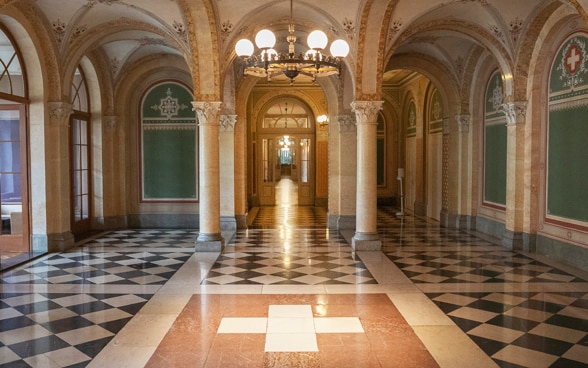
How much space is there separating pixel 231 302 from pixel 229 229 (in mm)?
7092

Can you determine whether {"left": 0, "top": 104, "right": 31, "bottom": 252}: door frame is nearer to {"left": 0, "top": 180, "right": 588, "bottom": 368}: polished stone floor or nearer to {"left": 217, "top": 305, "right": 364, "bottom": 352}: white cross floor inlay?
{"left": 0, "top": 180, "right": 588, "bottom": 368}: polished stone floor

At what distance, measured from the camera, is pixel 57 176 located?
A: 35.4 ft

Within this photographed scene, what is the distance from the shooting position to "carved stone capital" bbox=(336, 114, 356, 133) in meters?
13.8

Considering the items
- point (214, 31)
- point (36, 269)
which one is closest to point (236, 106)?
point (214, 31)

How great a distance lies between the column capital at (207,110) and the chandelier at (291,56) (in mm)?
2545

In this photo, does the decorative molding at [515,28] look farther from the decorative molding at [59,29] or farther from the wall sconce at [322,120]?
the wall sconce at [322,120]

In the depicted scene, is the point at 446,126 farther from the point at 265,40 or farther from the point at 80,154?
the point at 80,154

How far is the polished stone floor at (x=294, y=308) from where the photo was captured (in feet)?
16.7

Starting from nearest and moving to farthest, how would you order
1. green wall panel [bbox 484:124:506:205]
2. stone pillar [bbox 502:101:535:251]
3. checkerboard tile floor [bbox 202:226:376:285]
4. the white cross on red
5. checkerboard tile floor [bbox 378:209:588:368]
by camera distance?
checkerboard tile floor [bbox 378:209:588:368], checkerboard tile floor [bbox 202:226:376:285], the white cross on red, stone pillar [bbox 502:101:535:251], green wall panel [bbox 484:124:506:205]

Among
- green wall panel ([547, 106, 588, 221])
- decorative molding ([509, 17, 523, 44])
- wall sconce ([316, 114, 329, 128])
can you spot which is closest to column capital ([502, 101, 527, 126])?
green wall panel ([547, 106, 588, 221])

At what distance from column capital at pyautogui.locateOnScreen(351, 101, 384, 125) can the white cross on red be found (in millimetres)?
3421

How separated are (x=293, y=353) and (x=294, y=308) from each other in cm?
154

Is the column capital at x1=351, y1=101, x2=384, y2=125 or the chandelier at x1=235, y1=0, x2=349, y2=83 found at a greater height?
the chandelier at x1=235, y1=0, x2=349, y2=83

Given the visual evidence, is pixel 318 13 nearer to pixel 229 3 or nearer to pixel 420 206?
pixel 229 3
